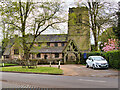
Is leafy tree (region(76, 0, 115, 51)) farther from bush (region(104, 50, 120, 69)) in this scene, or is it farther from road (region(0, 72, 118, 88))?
road (region(0, 72, 118, 88))

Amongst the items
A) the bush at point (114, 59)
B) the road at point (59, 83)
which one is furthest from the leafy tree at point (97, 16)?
the road at point (59, 83)

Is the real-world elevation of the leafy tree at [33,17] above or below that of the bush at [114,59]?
above

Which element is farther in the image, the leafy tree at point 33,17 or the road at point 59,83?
the leafy tree at point 33,17

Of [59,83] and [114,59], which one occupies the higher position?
[114,59]

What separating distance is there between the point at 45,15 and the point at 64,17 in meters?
2.86

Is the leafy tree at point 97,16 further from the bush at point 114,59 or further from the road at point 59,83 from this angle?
the road at point 59,83

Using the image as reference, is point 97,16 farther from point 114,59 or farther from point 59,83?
point 59,83

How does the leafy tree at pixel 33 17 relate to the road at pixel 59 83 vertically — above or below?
above

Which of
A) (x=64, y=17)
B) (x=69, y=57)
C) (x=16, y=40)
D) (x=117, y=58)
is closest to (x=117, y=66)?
(x=117, y=58)

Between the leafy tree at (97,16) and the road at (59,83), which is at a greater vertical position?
the leafy tree at (97,16)

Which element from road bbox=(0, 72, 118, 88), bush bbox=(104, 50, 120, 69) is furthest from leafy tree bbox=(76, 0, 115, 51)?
road bbox=(0, 72, 118, 88)

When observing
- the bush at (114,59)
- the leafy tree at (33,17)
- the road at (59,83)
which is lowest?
the road at (59,83)

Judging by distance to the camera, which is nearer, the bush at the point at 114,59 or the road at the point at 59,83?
the road at the point at 59,83

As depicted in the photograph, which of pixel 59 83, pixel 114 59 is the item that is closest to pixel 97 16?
pixel 114 59
